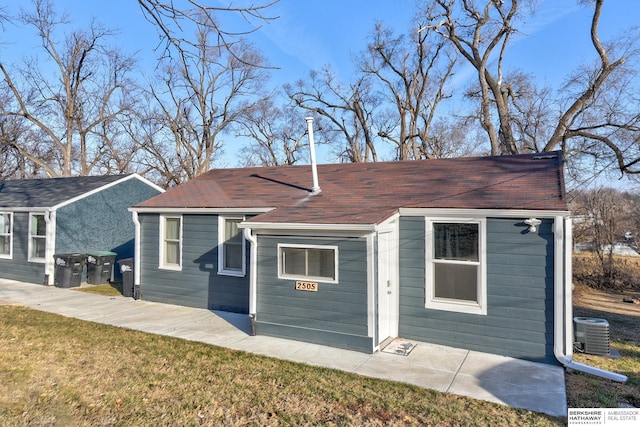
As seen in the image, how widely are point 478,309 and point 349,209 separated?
2614mm

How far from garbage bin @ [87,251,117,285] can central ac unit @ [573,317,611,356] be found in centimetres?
1233

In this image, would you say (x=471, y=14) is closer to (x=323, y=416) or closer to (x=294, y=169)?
(x=294, y=169)

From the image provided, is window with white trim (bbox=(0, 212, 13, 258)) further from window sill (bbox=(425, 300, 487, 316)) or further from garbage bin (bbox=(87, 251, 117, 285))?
window sill (bbox=(425, 300, 487, 316))

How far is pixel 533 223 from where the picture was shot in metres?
5.70

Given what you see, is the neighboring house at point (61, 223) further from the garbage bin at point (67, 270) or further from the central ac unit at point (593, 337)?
the central ac unit at point (593, 337)

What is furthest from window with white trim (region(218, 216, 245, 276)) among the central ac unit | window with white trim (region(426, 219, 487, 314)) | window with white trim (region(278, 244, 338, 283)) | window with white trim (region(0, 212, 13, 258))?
window with white trim (region(0, 212, 13, 258))

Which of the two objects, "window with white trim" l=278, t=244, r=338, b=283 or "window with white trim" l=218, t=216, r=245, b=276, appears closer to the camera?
"window with white trim" l=278, t=244, r=338, b=283

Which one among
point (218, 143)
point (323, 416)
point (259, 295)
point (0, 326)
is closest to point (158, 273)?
point (0, 326)

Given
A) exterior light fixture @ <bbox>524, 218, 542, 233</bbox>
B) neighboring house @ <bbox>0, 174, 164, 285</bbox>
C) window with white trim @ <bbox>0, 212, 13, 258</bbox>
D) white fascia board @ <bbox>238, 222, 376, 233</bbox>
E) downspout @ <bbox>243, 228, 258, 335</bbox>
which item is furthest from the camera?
window with white trim @ <bbox>0, 212, 13, 258</bbox>

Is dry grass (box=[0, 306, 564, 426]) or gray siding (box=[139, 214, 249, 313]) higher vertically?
gray siding (box=[139, 214, 249, 313])

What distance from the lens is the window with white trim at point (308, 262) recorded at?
250 inches

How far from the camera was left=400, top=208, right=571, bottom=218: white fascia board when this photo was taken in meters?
5.66

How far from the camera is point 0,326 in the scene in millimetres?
7129

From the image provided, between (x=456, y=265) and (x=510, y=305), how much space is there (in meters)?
0.96
